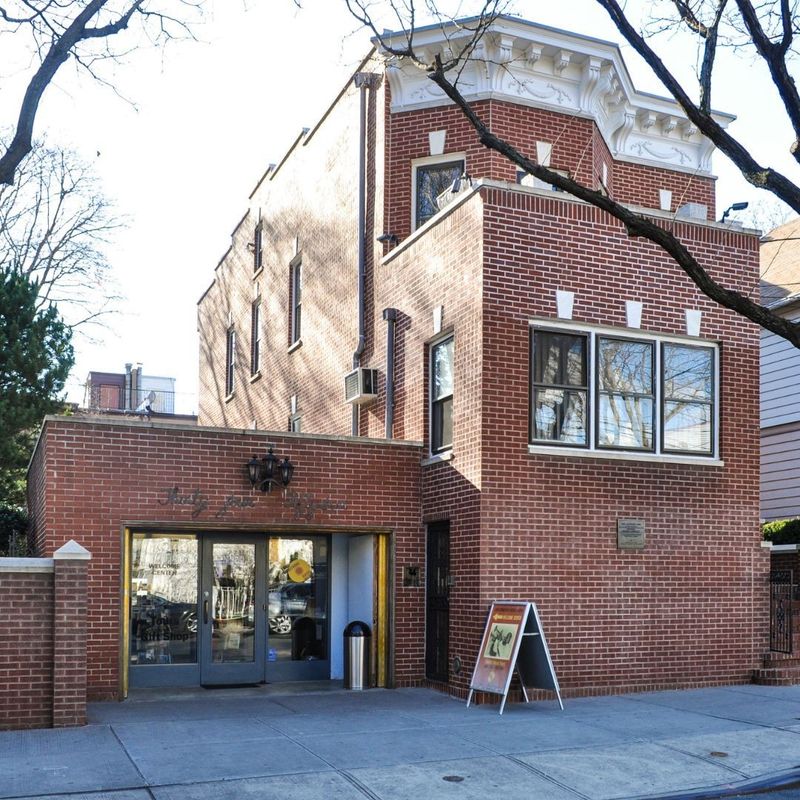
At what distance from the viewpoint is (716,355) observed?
579 inches

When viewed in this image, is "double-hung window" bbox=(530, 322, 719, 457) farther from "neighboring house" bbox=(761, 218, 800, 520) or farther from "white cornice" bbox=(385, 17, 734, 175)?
"neighboring house" bbox=(761, 218, 800, 520)

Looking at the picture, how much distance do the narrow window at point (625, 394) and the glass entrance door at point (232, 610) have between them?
504 cm

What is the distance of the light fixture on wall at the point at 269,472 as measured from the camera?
13.7 meters

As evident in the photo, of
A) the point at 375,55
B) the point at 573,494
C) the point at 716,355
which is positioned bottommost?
the point at 573,494

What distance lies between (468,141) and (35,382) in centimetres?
1164

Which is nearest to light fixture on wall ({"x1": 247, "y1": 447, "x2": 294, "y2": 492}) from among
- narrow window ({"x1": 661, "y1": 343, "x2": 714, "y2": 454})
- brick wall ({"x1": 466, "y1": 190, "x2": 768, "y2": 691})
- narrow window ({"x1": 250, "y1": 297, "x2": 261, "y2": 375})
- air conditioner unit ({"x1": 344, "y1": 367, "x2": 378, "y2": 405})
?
brick wall ({"x1": 466, "y1": 190, "x2": 768, "y2": 691})

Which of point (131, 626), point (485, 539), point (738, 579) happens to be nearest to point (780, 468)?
point (738, 579)

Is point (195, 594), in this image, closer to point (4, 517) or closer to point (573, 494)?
point (573, 494)

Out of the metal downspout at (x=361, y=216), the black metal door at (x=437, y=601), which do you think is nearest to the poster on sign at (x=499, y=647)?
the black metal door at (x=437, y=601)

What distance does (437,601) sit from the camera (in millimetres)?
14367

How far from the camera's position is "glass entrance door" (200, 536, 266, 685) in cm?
1430

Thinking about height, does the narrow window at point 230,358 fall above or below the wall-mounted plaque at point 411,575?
above

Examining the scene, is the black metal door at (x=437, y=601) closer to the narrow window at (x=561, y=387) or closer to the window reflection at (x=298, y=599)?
the window reflection at (x=298, y=599)

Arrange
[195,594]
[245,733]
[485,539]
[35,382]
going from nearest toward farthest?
[245,733], [485,539], [195,594], [35,382]
